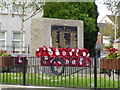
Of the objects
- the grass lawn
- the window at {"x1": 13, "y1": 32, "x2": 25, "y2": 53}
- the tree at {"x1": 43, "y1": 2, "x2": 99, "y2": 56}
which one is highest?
the tree at {"x1": 43, "y1": 2, "x2": 99, "y2": 56}

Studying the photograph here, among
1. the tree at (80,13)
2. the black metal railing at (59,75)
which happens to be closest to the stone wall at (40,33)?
the black metal railing at (59,75)

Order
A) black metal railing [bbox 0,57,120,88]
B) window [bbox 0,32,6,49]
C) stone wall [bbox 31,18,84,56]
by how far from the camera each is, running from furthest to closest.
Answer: window [bbox 0,32,6,49], stone wall [bbox 31,18,84,56], black metal railing [bbox 0,57,120,88]

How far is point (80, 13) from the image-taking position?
71.0ft

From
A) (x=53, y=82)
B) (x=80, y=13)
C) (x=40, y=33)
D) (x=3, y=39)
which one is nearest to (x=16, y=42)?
(x=3, y=39)

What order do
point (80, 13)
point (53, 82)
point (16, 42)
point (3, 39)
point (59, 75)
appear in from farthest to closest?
point (3, 39) < point (16, 42) < point (80, 13) < point (59, 75) < point (53, 82)

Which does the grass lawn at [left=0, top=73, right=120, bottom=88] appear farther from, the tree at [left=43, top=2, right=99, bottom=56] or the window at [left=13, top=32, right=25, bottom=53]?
the window at [left=13, top=32, right=25, bottom=53]

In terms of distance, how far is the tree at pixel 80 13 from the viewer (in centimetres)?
2114

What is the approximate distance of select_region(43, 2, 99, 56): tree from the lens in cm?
2114

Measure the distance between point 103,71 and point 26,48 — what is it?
14.1 meters

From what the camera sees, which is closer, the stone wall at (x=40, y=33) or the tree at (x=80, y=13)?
the stone wall at (x=40, y=33)

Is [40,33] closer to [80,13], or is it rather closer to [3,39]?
[80,13]

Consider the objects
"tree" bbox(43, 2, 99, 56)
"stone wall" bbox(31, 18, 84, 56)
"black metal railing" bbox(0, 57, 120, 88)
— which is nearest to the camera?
"black metal railing" bbox(0, 57, 120, 88)

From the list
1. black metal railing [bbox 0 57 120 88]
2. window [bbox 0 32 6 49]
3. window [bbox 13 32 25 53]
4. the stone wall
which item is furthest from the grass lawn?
window [bbox 0 32 6 49]

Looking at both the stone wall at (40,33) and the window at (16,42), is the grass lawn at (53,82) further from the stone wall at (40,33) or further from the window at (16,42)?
the window at (16,42)
